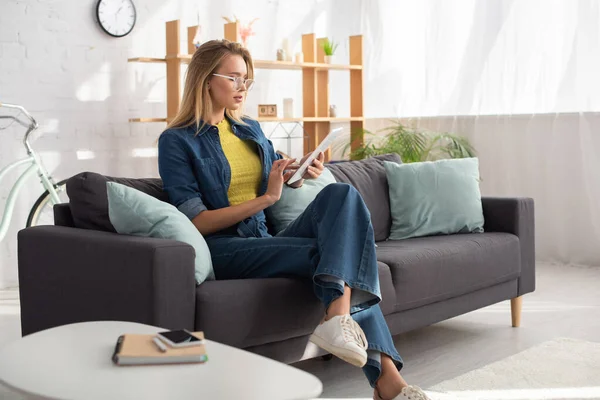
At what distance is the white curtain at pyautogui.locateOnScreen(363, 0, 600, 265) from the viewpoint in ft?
16.5

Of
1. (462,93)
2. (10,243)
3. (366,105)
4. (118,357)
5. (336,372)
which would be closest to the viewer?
(118,357)

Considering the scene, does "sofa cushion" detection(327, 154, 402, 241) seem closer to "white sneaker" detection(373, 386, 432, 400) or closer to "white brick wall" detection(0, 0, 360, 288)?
"white sneaker" detection(373, 386, 432, 400)

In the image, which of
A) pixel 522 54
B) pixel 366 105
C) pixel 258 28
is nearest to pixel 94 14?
pixel 258 28

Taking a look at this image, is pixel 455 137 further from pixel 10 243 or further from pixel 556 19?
pixel 10 243

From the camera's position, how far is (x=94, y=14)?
4828mm

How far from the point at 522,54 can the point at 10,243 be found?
132 inches

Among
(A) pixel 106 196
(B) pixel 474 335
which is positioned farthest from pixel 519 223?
(A) pixel 106 196

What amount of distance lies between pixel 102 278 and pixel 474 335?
1.73m

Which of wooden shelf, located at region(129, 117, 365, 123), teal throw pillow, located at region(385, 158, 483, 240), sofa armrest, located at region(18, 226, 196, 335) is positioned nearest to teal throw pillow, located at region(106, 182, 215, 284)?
sofa armrest, located at region(18, 226, 196, 335)

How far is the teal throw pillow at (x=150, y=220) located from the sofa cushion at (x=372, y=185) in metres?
1.15

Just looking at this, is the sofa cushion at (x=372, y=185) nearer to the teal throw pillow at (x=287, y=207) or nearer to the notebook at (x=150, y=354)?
the teal throw pillow at (x=287, y=207)

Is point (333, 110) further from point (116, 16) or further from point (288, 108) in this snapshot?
point (116, 16)

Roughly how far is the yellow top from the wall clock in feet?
7.52

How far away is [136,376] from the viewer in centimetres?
143
